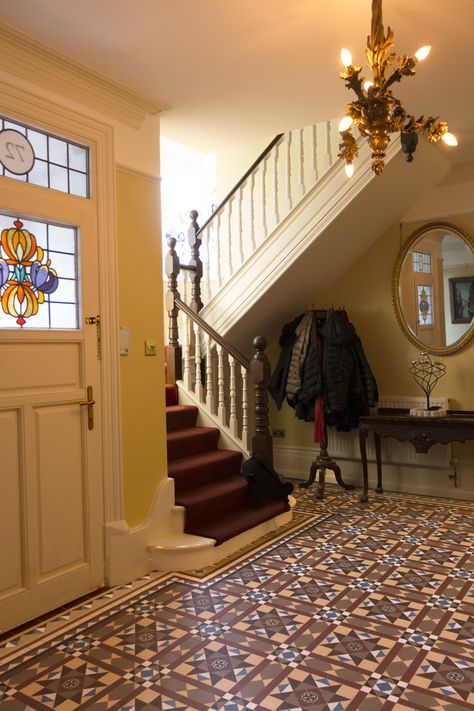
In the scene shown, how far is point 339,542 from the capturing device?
4047 millimetres

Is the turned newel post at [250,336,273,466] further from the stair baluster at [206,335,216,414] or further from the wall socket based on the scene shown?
the wall socket

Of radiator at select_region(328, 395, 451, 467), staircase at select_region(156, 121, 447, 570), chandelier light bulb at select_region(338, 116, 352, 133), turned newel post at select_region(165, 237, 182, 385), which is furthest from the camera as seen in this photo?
radiator at select_region(328, 395, 451, 467)

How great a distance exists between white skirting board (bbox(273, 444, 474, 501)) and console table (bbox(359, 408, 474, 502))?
0.47m

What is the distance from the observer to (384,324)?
568 cm

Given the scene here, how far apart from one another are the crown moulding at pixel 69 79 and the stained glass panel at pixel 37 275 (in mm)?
744

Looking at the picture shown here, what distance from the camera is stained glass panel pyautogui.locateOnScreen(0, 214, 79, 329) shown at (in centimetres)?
296

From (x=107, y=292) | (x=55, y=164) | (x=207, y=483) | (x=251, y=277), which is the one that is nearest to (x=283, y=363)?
(x=251, y=277)

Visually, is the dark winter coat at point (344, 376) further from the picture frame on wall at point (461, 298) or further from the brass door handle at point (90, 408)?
the brass door handle at point (90, 408)

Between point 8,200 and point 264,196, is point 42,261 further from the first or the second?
point 264,196

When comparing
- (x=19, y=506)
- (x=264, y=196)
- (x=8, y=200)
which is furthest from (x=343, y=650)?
(x=264, y=196)

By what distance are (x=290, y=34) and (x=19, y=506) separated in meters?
2.72

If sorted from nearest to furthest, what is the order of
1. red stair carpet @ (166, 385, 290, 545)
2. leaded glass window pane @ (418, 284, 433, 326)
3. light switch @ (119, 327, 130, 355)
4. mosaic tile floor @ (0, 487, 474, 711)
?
mosaic tile floor @ (0, 487, 474, 711) → light switch @ (119, 327, 130, 355) → red stair carpet @ (166, 385, 290, 545) → leaded glass window pane @ (418, 284, 433, 326)

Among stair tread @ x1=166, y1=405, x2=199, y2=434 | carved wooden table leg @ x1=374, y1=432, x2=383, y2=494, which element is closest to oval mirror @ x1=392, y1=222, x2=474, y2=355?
carved wooden table leg @ x1=374, y1=432, x2=383, y2=494

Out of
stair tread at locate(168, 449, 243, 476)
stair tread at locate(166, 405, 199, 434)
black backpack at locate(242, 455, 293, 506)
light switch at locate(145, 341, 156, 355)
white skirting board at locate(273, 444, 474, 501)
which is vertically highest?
light switch at locate(145, 341, 156, 355)
